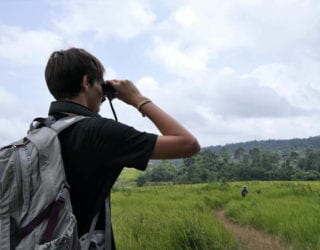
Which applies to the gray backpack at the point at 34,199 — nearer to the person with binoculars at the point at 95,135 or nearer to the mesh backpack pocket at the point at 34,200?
the mesh backpack pocket at the point at 34,200

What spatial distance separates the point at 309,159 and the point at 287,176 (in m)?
14.9

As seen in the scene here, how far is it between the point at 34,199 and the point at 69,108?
14.9 inches

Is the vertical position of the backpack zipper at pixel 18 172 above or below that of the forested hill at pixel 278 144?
below

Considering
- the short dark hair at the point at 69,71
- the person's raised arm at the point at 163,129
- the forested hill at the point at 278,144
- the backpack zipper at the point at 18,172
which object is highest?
the forested hill at the point at 278,144

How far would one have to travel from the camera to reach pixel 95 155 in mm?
1696

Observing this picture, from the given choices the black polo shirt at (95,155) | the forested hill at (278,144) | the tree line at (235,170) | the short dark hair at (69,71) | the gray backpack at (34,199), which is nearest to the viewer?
the gray backpack at (34,199)

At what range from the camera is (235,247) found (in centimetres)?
603

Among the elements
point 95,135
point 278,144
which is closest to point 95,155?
point 95,135

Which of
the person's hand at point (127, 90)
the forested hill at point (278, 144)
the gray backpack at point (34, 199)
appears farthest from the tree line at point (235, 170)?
the forested hill at point (278, 144)

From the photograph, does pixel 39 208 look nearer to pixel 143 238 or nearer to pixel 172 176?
pixel 143 238

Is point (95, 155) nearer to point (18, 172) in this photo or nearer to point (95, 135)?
point (95, 135)

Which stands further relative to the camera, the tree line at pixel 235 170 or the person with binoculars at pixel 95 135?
the tree line at pixel 235 170

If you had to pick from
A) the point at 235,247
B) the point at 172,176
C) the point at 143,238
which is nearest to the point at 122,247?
the point at 143,238

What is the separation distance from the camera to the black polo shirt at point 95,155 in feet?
5.42
